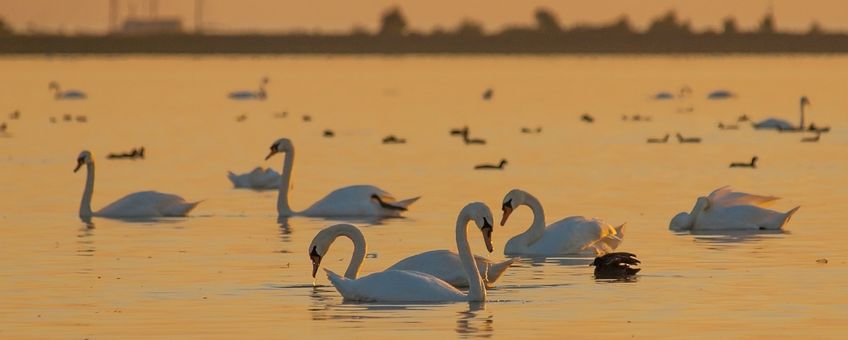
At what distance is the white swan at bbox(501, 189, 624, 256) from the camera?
22.2 meters

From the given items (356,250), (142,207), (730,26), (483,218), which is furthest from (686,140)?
(730,26)

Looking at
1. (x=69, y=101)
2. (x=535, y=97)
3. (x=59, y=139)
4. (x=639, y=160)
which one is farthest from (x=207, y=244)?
(x=535, y=97)

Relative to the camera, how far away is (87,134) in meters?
48.6

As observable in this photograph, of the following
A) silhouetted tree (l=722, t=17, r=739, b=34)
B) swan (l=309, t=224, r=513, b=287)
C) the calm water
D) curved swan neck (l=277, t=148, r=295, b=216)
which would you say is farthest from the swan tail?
silhouetted tree (l=722, t=17, r=739, b=34)

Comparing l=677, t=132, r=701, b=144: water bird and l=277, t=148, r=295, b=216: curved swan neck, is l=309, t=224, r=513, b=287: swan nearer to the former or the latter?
l=277, t=148, r=295, b=216: curved swan neck

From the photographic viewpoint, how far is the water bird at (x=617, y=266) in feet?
65.3

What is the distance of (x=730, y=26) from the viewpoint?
18625 centimetres

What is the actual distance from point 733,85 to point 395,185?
60751 mm

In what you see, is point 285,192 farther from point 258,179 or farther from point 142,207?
point 258,179

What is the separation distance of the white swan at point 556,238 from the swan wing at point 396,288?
385 centimetres

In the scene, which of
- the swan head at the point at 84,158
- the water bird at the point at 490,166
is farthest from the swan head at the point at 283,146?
the water bird at the point at 490,166

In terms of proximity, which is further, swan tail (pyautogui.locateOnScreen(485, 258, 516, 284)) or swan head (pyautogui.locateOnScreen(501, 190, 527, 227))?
swan head (pyautogui.locateOnScreen(501, 190, 527, 227))

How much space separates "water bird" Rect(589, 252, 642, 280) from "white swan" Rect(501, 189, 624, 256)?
72.0 inches

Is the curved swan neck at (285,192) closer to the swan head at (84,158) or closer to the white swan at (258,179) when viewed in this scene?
the swan head at (84,158)
